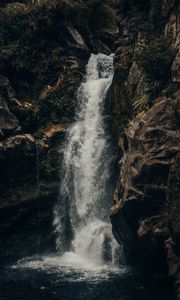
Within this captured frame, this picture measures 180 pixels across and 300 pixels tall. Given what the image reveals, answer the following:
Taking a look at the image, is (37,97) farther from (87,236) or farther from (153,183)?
(153,183)

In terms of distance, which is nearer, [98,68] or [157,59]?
[157,59]

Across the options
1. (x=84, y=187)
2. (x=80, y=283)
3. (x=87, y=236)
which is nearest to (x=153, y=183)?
(x=80, y=283)

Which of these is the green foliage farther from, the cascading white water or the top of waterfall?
the top of waterfall

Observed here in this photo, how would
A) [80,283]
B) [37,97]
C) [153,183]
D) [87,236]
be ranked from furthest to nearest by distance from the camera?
[37,97]
[87,236]
[80,283]
[153,183]

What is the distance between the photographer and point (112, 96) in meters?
55.7

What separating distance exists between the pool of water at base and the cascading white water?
4.17 m

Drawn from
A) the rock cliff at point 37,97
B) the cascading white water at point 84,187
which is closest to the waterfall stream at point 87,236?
the cascading white water at point 84,187

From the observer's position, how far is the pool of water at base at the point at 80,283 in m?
40.3

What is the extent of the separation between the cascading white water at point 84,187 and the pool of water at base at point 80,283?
4.17 m

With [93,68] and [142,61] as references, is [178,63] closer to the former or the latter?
[142,61]

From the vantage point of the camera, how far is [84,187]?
55.0m

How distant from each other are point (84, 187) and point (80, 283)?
1417 centimetres

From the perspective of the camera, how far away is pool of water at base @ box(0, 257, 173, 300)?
40.3 m

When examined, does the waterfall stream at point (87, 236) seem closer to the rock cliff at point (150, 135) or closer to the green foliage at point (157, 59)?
the rock cliff at point (150, 135)
